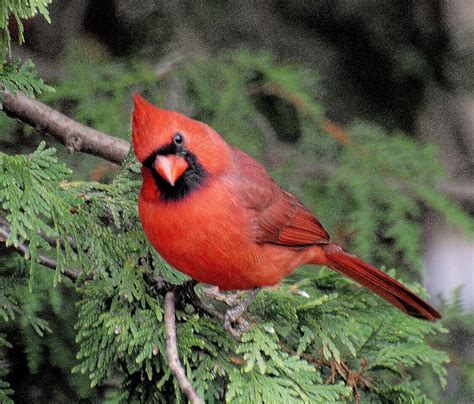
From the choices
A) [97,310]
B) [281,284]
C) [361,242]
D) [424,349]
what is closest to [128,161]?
[97,310]

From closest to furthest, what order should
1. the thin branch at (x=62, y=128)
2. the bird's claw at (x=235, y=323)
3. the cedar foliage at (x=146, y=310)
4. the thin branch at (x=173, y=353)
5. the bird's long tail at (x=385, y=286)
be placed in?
the thin branch at (x=173, y=353), the cedar foliage at (x=146, y=310), the bird's claw at (x=235, y=323), the thin branch at (x=62, y=128), the bird's long tail at (x=385, y=286)

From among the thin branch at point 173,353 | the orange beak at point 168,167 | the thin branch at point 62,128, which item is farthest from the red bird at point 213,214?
the thin branch at point 62,128

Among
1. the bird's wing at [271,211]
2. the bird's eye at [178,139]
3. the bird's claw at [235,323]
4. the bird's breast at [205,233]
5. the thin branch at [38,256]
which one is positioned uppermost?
the bird's wing at [271,211]

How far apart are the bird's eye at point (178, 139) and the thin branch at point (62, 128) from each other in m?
0.46

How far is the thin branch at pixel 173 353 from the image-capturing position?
1.70 m

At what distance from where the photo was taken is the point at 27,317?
91.4 inches

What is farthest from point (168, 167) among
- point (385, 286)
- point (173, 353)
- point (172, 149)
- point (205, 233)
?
point (385, 286)

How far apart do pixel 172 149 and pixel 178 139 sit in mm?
A: 34

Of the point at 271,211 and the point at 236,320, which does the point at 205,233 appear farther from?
the point at 271,211

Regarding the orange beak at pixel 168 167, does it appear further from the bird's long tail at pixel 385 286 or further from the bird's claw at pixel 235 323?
the bird's long tail at pixel 385 286

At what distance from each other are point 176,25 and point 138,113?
1688 mm

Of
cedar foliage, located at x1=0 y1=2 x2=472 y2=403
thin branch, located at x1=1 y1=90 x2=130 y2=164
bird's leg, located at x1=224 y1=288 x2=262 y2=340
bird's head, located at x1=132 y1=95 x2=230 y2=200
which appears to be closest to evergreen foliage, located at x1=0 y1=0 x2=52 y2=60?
cedar foliage, located at x1=0 y1=2 x2=472 y2=403

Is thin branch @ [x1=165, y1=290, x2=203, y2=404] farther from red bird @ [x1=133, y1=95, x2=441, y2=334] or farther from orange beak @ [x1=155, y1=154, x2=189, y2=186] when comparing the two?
orange beak @ [x1=155, y1=154, x2=189, y2=186]

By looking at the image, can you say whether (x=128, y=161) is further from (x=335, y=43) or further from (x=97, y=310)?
(x=335, y=43)
